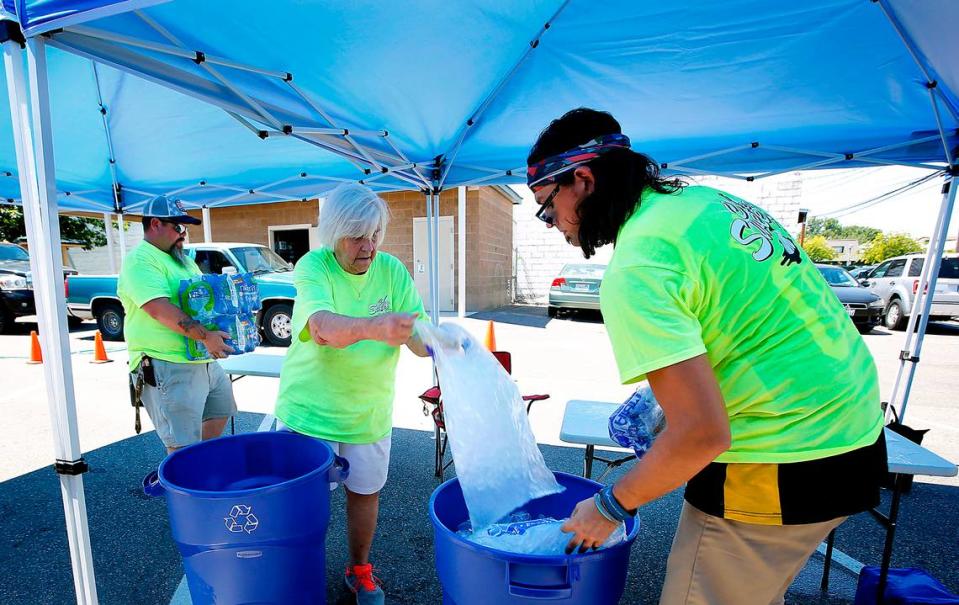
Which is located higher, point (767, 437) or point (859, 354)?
point (859, 354)

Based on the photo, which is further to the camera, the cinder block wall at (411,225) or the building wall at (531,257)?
the building wall at (531,257)

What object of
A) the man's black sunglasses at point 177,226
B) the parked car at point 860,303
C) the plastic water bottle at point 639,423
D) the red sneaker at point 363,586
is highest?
the man's black sunglasses at point 177,226

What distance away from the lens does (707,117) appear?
3.03 metres

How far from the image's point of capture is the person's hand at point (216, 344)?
7.70 feet

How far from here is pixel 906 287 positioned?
960 cm

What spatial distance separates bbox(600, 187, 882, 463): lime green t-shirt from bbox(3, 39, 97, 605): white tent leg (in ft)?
5.00

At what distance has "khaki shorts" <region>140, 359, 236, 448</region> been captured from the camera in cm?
241

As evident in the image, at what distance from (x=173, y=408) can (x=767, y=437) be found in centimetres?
264

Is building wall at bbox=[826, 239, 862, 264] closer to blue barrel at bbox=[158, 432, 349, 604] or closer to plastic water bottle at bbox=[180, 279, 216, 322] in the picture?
plastic water bottle at bbox=[180, 279, 216, 322]

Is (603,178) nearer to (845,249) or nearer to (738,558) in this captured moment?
(738,558)

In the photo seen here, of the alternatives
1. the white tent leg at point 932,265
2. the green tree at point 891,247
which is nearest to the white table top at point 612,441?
the white tent leg at point 932,265

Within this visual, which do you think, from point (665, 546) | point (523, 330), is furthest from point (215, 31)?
point (523, 330)

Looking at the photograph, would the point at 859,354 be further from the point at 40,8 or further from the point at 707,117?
the point at 707,117

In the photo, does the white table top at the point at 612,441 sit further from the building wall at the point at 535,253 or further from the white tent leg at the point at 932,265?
the building wall at the point at 535,253
